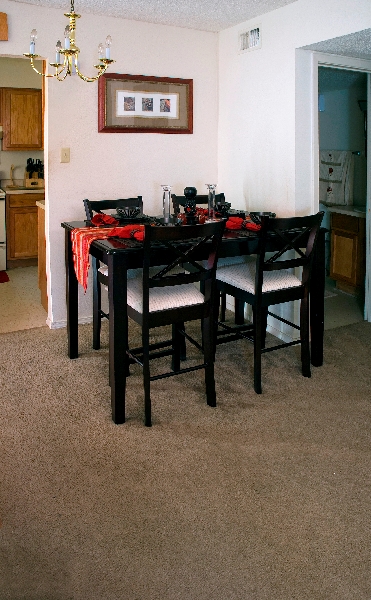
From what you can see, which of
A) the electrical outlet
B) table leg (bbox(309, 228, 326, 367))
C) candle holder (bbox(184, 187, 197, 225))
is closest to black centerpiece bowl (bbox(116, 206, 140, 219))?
candle holder (bbox(184, 187, 197, 225))

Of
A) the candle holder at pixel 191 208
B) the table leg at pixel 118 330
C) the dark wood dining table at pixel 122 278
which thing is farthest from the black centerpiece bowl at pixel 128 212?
the table leg at pixel 118 330

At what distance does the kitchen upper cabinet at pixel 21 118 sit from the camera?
247 inches

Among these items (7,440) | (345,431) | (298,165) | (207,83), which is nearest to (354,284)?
(298,165)

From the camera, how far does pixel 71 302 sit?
3.67 metres

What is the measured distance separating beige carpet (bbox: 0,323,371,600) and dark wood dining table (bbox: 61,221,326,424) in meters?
0.17

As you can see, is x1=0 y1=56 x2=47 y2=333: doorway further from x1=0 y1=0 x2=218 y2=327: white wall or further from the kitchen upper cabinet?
x1=0 y1=0 x2=218 y2=327: white wall

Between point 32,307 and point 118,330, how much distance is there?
2.26 metres

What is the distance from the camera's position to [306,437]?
Result: 273 centimetres

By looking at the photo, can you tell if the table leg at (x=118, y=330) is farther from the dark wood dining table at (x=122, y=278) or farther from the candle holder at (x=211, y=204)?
the candle holder at (x=211, y=204)

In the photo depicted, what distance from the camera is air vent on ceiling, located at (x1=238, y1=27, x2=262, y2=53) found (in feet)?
13.3

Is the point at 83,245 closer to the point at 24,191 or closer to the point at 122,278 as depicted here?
the point at 122,278

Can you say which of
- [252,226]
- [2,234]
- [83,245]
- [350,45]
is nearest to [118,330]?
[83,245]

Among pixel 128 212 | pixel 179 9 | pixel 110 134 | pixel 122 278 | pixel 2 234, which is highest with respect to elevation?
pixel 179 9

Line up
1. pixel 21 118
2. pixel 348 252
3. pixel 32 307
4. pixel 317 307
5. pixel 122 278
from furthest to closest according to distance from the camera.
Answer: pixel 21 118 → pixel 348 252 → pixel 32 307 → pixel 317 307 → pixel 122 278
